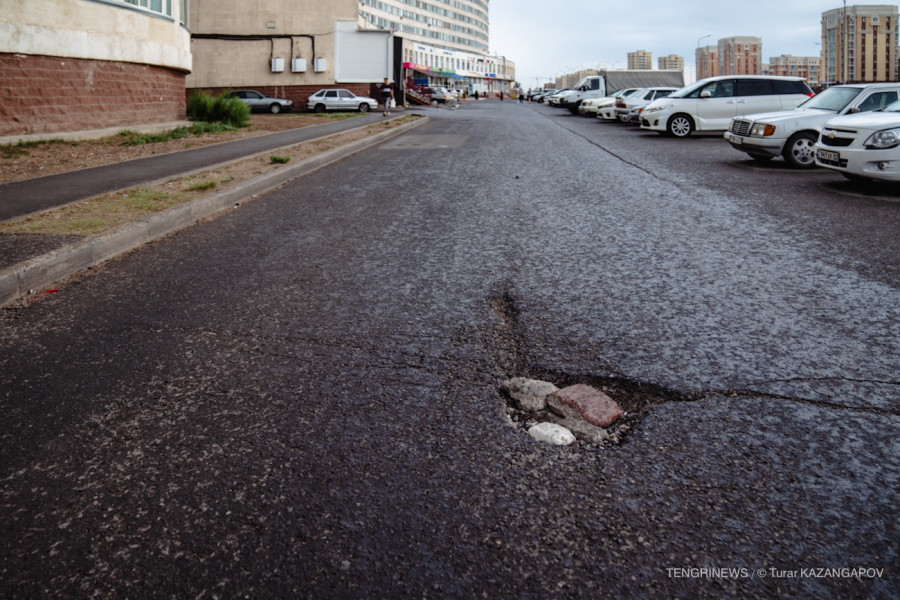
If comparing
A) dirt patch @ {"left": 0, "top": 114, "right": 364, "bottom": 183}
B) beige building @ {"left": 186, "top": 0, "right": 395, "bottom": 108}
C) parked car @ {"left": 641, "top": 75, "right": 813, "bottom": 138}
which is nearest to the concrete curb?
dirt patch @ {"left": 0, "top": 114, "right": 364, "bottom": 183}

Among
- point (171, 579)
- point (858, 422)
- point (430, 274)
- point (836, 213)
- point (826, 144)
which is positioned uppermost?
point (826, 144)

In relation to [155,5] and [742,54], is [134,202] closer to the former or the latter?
[155,5]

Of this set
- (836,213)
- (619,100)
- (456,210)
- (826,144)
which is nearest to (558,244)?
(456,210)

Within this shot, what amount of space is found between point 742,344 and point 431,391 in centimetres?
169

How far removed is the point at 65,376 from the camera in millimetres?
3217

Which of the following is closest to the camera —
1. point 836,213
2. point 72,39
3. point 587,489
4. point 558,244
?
point 587,489

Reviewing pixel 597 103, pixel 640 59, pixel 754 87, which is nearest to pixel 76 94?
pixel 754 87

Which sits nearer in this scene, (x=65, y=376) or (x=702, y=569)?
(x=702, y=569)

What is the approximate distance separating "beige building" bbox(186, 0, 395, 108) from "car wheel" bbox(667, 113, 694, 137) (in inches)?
1024

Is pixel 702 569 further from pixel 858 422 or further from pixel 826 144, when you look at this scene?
pixel 826 144

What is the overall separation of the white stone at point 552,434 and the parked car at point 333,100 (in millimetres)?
39498

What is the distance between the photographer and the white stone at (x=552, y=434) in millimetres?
2604

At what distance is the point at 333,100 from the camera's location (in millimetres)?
39750

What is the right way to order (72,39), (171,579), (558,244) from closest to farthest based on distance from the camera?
(171,579) → (558,244) → (72,39)
